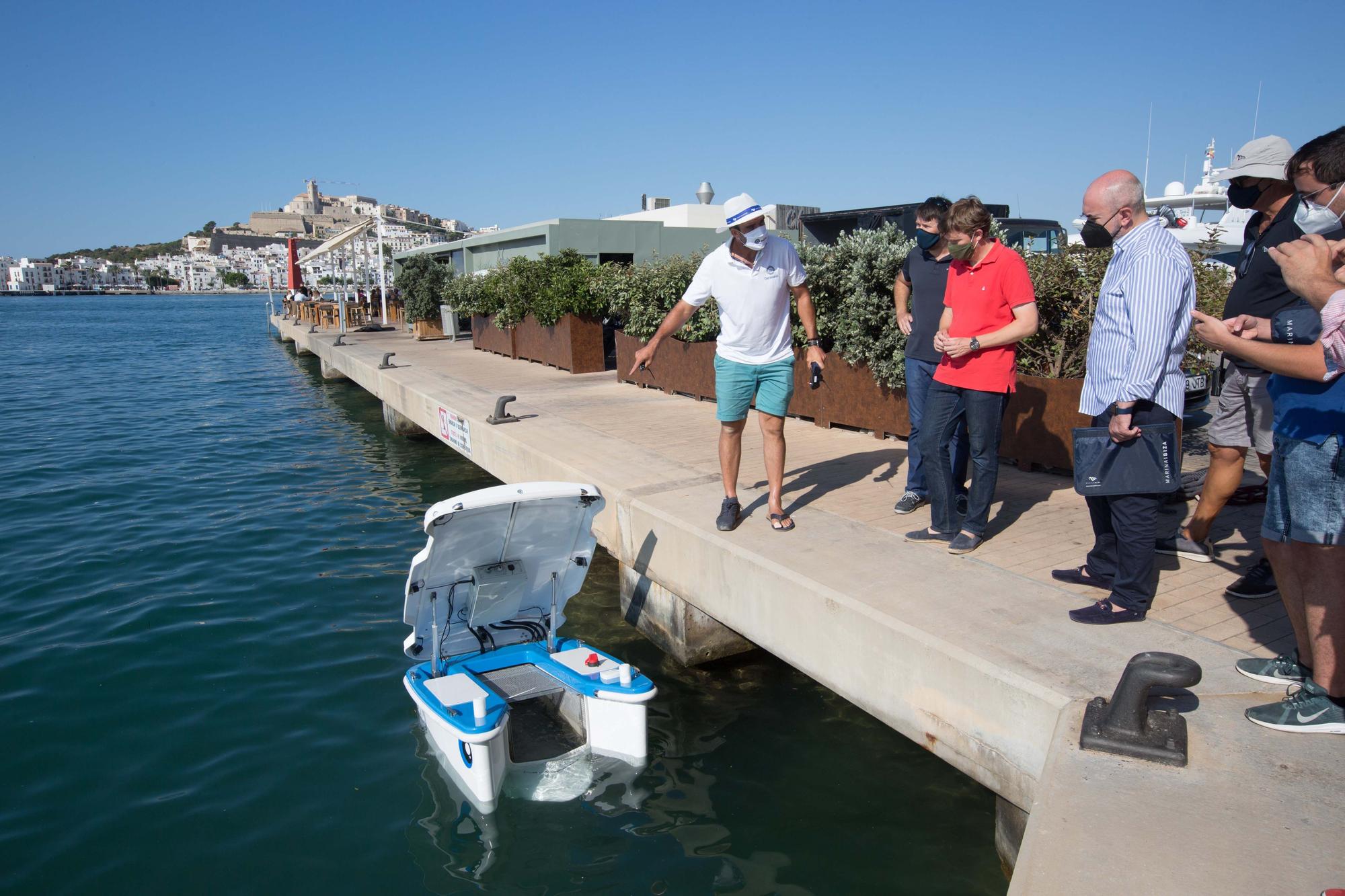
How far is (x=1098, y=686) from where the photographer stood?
3461mm

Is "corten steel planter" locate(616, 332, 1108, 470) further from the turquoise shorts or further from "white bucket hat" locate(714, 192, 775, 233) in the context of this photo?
"white bucket hat" locate(714, 192, 775, 233)

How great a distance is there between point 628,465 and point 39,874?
16.0ft

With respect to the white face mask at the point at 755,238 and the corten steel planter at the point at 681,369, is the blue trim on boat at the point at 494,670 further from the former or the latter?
the corten steel planter at the point at 681,369

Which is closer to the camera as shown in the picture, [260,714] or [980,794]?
[980,794]

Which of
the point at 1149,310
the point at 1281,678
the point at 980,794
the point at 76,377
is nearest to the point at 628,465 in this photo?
the point at 980,794

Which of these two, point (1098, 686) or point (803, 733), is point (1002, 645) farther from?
point (803, 733)

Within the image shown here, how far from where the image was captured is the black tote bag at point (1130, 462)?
391cm

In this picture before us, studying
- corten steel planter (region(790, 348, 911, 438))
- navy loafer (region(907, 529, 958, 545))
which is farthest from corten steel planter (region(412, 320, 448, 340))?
navy loafer (region(907, 529, 958, 545))

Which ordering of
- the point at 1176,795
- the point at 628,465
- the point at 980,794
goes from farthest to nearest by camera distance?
the point at 628,465 → the point at 980,794 → the point at 1176,795

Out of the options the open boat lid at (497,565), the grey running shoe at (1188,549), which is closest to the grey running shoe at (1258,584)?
the grey running shoe at (1188,549)

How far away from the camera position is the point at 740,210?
17.6ft

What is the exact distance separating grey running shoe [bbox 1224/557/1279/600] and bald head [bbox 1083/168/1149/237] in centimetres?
184

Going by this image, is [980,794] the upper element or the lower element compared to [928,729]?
lower

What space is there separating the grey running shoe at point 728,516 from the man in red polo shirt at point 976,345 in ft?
4.23
